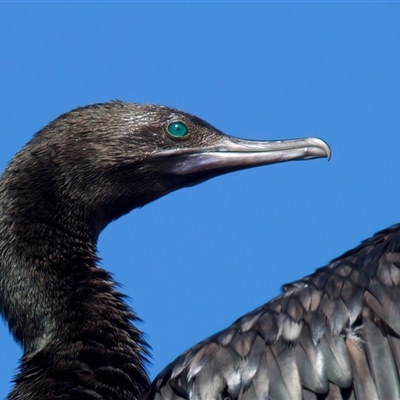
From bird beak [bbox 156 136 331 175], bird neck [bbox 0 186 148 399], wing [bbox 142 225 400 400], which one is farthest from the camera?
bird beak [bbox 156 136 331 175]

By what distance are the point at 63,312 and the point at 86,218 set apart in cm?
98

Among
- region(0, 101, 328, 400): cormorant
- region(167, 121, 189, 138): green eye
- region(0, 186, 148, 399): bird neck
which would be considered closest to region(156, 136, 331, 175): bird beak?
region(0, 101, 328, 400): cormorant

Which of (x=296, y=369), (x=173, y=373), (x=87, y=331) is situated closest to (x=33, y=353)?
(x=87, y=331)

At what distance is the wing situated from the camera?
1058 centimetres

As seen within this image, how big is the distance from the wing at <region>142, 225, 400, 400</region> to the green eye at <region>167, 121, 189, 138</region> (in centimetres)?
257

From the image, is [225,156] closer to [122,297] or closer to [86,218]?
[86,218]

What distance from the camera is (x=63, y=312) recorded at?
12.0 metres

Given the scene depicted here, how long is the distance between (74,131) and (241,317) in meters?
2.45

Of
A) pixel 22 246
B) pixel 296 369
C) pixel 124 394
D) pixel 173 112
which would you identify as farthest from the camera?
pixel 173 112

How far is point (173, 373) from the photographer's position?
10.9 meters

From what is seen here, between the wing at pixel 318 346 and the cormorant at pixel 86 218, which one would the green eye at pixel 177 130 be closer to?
the cormorant at pixel 86 218

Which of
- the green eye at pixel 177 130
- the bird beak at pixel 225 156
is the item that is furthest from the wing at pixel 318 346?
the green eye at pixel 177 130

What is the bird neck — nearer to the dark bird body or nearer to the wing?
the dark bird body

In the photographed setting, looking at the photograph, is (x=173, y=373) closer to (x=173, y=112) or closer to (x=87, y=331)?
(x=87, y=331)
